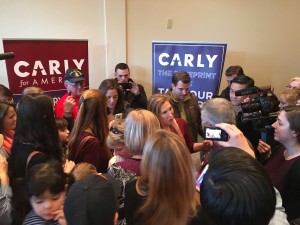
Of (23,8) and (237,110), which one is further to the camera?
(23,8)

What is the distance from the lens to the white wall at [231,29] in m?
4.03

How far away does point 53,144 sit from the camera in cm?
159

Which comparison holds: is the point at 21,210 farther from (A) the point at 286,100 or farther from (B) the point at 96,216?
(A) the point at 286,100

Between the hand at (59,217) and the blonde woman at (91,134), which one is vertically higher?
the blonde woman at (91,134)

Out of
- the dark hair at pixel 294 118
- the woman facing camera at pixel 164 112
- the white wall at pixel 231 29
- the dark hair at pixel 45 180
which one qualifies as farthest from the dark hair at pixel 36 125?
the white wall at pixel 231 29

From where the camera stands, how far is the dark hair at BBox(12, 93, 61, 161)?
5.03 ft

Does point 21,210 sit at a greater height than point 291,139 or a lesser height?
lesser

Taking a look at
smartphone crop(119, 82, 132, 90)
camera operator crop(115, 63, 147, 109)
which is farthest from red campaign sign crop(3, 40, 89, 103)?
smartphone crop(119, 82, 132, 90)

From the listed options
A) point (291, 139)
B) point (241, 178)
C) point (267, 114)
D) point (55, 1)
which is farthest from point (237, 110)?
point (55, 1)

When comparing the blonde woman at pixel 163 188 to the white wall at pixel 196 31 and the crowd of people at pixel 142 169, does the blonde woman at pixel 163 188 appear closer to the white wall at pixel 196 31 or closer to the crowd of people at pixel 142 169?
the crowd of people at pixel 142 169

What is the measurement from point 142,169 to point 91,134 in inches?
30.6

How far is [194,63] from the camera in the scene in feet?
11.5

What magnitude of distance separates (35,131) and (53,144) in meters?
0.12

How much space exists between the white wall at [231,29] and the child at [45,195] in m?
3.12
